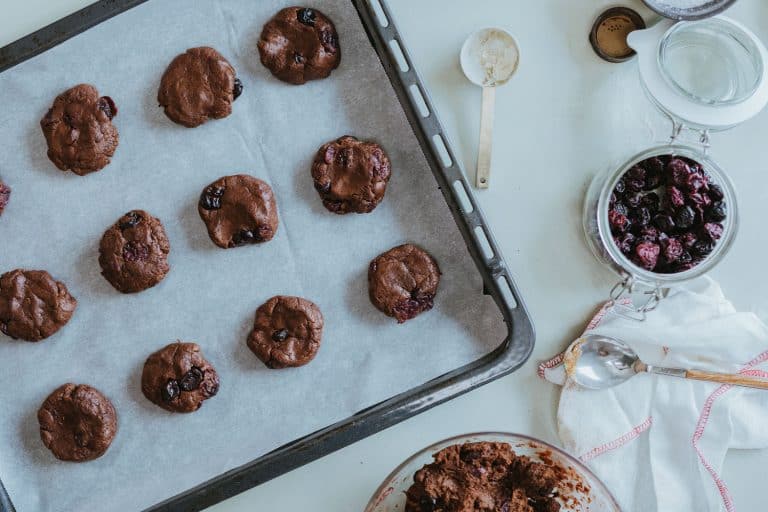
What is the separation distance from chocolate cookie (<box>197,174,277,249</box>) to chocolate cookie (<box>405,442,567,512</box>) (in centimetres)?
78

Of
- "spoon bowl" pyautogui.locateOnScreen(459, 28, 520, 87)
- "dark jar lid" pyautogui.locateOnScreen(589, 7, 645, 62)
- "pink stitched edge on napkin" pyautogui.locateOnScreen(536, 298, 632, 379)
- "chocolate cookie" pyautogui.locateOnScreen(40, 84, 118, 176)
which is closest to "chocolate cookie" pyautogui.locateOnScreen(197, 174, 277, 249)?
"chocolate cookie" pyautogui.locateOnScreen(40, 84, 118, 176)

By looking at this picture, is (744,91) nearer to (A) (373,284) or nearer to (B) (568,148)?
(B) (568,148)

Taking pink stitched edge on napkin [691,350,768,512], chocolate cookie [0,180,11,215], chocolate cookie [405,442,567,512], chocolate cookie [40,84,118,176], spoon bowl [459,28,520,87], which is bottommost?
pink stitched edge on napkin [691,350,768,512]

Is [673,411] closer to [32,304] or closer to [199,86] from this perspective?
[199,86]

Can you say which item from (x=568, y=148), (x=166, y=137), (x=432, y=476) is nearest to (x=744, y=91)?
(x=568, y=148)

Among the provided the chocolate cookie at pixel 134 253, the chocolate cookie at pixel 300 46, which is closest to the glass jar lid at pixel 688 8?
the chocolate cookie at pixel 300 46

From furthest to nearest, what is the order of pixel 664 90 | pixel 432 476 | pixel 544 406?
pixel 544 406
pixel 664 90
pixel 432 476

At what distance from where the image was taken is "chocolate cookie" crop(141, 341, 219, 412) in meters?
2.31

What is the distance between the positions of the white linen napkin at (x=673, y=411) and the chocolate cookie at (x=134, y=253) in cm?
114

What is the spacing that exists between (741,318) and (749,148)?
508 millimetres

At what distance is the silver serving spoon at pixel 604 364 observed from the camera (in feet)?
7.91

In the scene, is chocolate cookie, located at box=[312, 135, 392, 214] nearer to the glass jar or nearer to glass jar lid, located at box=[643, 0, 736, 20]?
the glass jar

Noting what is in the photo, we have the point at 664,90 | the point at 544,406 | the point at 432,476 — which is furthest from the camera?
the point at 544,406

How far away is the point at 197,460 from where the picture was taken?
2.34m
